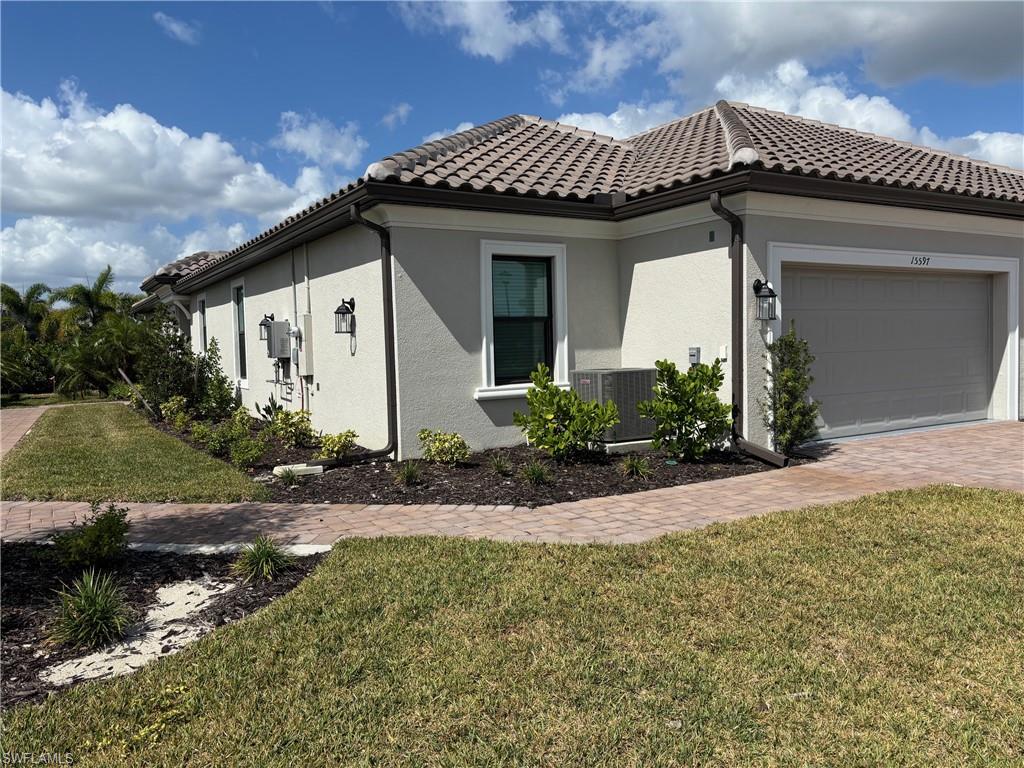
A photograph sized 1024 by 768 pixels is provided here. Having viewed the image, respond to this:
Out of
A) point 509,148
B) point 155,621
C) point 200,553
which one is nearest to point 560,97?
point 509,148

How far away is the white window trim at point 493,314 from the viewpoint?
30.0 ft

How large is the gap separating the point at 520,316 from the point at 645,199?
2.16 metres

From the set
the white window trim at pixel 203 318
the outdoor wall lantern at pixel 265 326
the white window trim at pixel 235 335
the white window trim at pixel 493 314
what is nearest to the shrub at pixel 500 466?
the white window trim at pixel 493 314

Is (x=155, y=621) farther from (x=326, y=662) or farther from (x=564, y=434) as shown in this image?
(x=564, y=434)

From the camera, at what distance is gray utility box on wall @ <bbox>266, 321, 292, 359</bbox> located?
12.0 metres

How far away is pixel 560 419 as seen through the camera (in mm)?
8359

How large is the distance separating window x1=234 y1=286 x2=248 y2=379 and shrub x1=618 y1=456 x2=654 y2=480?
34.1ft

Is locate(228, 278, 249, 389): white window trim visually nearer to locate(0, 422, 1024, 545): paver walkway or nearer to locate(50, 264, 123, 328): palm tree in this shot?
locate(0, 422, 1024, 545): paver walkway

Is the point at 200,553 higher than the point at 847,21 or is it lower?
lower

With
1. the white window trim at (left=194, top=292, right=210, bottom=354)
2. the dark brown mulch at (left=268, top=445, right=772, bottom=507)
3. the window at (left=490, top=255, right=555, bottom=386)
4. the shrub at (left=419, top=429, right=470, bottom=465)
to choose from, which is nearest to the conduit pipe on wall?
the dark brown mulch at (left=268, top=445, right=772, bottom=507)

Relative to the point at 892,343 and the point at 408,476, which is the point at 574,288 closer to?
the point at 408,476

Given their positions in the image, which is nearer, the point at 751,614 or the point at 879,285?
the point at 751,614

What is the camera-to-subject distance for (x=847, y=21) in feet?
32.8

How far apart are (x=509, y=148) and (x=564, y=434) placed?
15.9 ft
